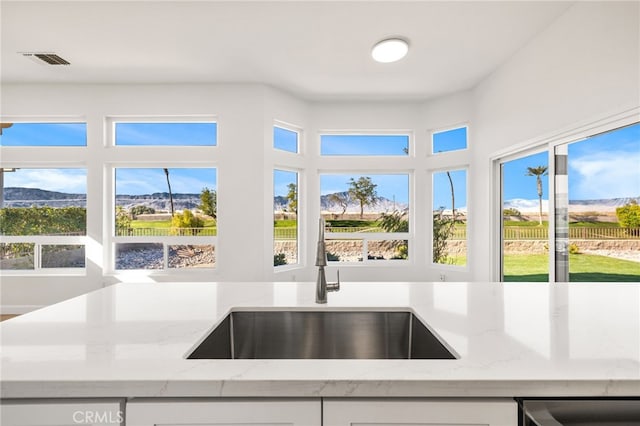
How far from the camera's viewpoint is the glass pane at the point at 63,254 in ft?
13.4

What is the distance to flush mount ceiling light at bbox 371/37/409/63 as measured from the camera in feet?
9.77

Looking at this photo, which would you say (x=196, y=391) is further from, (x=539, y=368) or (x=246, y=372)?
(x=539, y=368)

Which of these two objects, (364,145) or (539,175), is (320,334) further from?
(364,145)

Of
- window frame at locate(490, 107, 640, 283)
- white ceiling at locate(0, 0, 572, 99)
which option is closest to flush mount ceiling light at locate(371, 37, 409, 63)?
white ceiling at locate(0, 0, 572, 99)

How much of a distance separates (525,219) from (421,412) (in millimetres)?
3263

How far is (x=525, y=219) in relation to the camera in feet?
10.7

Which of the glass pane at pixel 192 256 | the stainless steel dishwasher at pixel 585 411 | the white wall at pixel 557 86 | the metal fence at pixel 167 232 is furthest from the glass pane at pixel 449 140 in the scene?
the stainless steel dishwasher at pixel 585 411

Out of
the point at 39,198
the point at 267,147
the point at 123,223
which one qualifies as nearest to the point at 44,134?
the point at 39,198

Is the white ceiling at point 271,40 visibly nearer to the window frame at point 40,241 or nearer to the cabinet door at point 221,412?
the window frame at point 40,241

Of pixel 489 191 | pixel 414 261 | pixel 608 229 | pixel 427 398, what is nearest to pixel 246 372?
pixel 427 398

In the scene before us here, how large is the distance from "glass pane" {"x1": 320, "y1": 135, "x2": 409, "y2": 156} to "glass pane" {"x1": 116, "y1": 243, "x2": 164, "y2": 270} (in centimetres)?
261

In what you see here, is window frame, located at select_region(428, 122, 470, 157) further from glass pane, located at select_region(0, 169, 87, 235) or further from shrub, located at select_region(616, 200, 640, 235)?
glass pane, located at select_region(0, 169, 87, 235)

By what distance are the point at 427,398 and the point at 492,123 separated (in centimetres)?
375

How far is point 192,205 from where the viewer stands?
412 cm
